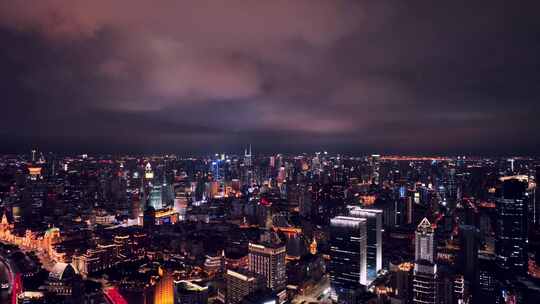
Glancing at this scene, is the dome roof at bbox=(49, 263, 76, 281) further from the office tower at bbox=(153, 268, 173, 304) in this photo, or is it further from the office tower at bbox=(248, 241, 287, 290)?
the office tower at bbox=(248, 241, 287, 290)

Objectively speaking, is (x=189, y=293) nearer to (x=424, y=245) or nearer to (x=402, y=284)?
(x=402, y=284)

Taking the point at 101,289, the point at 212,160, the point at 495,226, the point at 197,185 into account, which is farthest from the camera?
the point at 212,160

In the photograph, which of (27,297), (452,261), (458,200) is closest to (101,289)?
(27,297)

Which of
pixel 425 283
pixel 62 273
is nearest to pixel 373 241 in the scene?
pixel 425 283

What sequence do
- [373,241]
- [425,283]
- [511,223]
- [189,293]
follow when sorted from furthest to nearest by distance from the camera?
[511,223] → [373,241] → [189,293] → [425,283]

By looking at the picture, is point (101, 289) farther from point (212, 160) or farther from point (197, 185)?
point (212, 160)

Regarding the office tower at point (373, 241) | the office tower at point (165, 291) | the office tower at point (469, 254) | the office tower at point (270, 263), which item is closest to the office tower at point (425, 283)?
the office tower at point (469, 254)
